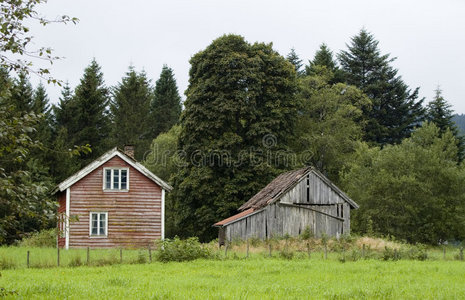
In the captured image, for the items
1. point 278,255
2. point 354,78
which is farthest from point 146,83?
point 278,255

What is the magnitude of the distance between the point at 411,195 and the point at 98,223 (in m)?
26.1

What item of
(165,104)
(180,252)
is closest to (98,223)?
(180,252)

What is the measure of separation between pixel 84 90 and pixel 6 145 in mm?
62431

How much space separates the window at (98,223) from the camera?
39.9 meters

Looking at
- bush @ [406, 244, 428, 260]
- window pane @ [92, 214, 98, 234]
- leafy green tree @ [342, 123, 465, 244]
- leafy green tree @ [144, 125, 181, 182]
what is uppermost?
leafy green tree @ [144, 125, 181, 182]

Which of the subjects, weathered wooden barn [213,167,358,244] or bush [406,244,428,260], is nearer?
bush [406,244,428,260]

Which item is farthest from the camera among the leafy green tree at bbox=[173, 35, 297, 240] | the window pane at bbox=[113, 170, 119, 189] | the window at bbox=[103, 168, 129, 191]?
the leafy green tree at bbox=[173, 35, 297, 240]

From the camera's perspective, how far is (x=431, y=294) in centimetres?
1709

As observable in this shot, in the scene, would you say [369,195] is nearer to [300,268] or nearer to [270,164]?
[270,164]

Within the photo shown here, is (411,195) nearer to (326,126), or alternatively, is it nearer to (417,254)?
(326,126)

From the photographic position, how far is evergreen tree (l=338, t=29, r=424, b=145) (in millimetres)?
72875

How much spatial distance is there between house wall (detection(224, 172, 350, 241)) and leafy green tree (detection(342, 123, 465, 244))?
268 inches

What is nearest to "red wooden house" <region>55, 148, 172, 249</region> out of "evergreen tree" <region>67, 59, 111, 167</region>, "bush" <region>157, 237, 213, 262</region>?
"bush" <region>157, 237, 213, 262</region>

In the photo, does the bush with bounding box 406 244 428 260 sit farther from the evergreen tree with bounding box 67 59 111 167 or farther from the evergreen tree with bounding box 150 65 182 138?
the evergreen tree with bounding box 150 65 182 138
